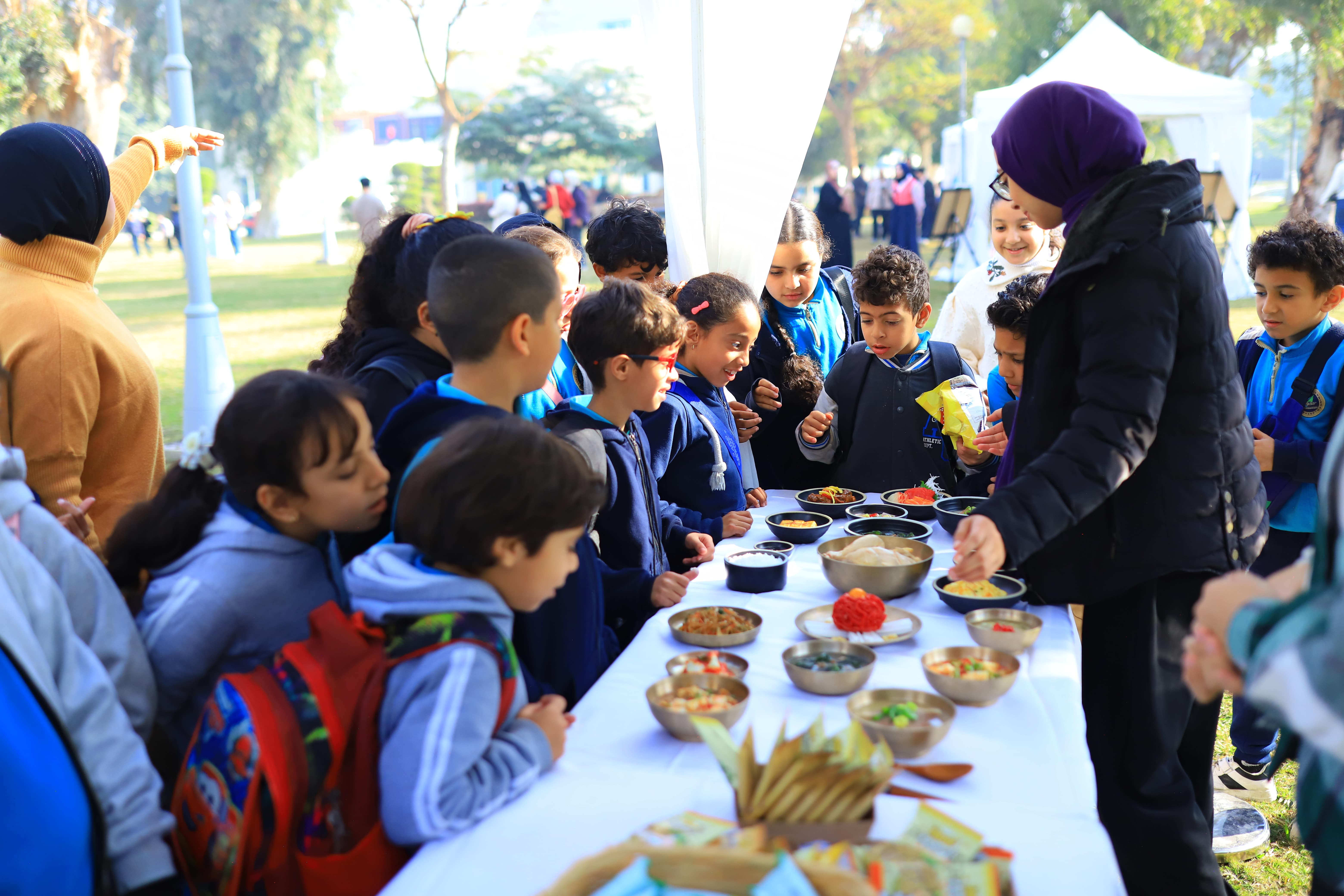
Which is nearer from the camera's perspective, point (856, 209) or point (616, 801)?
point (616, 801)

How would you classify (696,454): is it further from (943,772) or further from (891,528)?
(943,772)

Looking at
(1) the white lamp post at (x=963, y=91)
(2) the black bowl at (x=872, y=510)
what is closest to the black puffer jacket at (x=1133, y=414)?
(2) the black bowl at (x=872, y=510)

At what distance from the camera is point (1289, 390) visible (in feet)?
9.70

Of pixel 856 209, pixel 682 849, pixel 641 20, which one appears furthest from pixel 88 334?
pixel 856 209

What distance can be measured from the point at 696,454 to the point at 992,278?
7.10ft

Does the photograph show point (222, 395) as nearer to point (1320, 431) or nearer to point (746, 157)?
point (746, 157)

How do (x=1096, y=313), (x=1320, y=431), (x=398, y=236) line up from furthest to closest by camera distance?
1. (x=1320, y=431)
2. (x=398, y=236)
3. (x=1096, y=313)

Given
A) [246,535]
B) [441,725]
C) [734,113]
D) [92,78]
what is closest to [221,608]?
[246,535]

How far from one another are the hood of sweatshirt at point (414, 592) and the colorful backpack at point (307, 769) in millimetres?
20

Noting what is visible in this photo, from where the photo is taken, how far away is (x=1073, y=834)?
53.4 inches

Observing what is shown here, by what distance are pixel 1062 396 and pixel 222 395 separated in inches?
289

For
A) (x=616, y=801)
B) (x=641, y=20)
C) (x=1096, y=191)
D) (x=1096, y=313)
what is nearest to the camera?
(x=616, y=801)

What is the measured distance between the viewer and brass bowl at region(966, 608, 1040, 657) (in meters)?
1.92

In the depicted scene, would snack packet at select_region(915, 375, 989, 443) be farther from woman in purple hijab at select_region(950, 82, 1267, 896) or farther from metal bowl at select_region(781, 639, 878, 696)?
metal bowl at select_region(781, 639, 878, 696)
